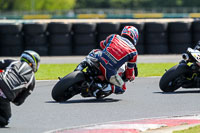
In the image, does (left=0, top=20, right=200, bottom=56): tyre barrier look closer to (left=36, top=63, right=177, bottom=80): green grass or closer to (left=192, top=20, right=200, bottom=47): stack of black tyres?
(left=192, top=20, right=200, bottom=47): stack of black tyres

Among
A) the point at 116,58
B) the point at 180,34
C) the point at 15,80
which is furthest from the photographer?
the point at 180,34

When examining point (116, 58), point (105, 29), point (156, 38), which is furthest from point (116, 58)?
point (156, 38)

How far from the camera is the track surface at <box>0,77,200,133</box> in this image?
8062 mm

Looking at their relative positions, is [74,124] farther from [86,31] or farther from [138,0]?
[138,0]

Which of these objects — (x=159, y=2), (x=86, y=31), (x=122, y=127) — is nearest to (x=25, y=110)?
(x=122, y=127)

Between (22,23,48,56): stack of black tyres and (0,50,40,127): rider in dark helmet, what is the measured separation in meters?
14.4

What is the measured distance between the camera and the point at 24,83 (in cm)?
764

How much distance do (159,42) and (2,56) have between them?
5977 mm

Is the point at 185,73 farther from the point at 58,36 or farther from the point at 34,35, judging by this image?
the point at 34,35

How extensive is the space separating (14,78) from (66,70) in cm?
930

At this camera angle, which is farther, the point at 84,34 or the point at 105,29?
the point at 105,29

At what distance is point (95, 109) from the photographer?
9.29 metres

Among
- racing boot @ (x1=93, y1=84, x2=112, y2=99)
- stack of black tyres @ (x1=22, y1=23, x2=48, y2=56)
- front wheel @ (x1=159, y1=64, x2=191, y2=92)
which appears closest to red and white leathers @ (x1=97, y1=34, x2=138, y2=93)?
racing boot @ (x1=93, y1=84, x2=112, y2=99)

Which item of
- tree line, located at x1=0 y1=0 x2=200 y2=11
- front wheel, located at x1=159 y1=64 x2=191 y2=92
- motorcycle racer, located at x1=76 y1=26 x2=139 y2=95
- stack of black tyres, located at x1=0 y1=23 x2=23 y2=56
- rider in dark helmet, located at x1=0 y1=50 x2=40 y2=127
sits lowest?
tree line, located at x1=0 y1=0 x2=200 y2=11
